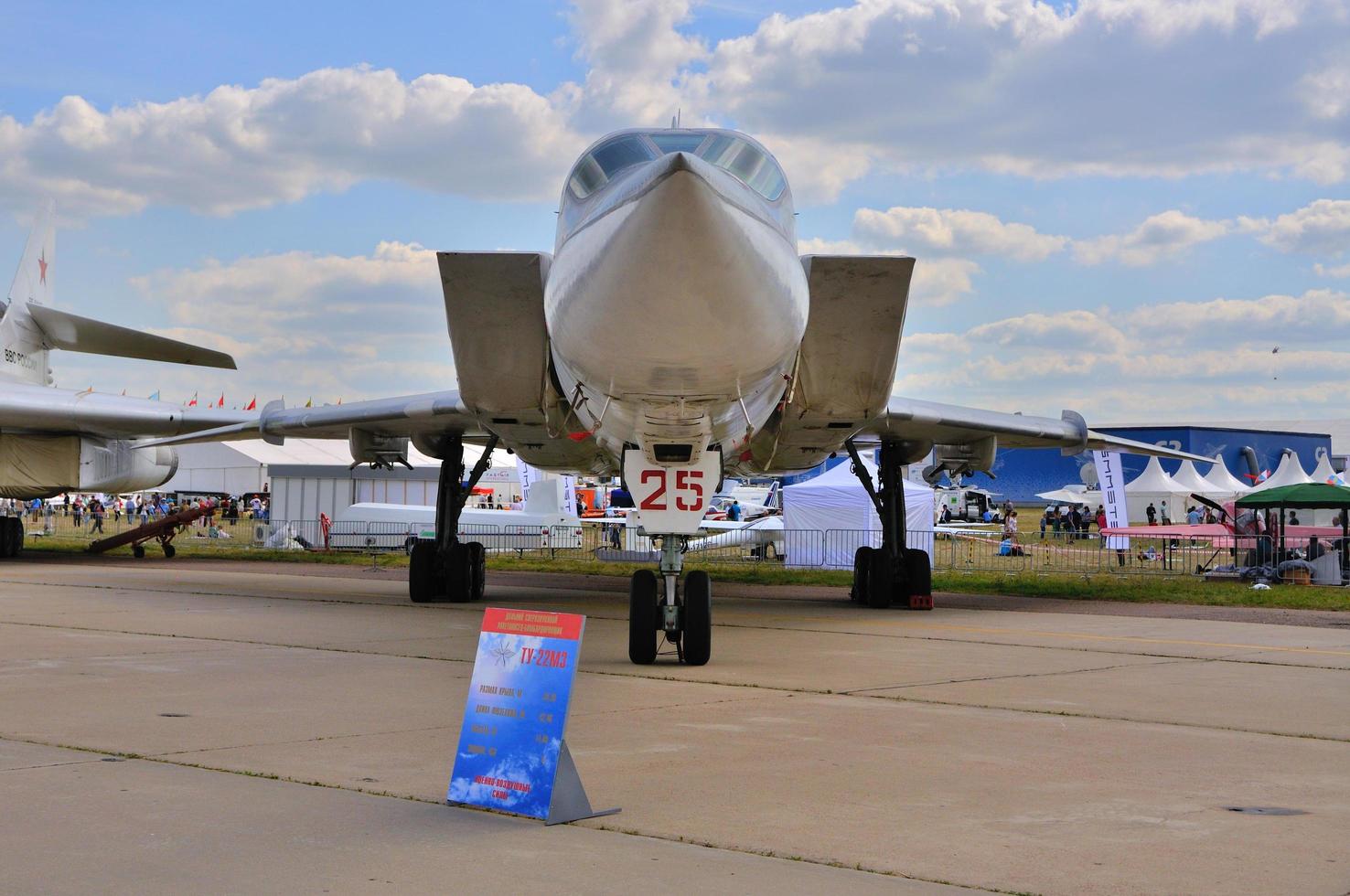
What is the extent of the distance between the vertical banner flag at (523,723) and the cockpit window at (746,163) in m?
4.00

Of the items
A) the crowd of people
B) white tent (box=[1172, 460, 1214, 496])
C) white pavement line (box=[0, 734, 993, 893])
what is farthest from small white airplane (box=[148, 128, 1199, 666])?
white tent (box=[1172, 460, 1214, 496])

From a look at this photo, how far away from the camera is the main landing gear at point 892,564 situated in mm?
14070

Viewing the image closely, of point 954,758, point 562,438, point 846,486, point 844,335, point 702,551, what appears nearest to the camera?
point 954,758

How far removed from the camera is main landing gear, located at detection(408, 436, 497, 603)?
45.1 feet

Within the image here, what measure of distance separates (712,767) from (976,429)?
9603 mm

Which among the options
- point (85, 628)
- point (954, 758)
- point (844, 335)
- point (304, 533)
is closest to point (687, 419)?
point (844, 335)

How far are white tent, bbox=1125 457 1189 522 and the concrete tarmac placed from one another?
102 feet

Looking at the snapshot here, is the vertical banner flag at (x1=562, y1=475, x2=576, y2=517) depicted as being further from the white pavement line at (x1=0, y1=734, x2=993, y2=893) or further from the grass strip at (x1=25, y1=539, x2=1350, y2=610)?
the white pavement line at (x1=0, y1=734, x2=993, y2=893)

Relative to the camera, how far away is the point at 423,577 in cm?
1373

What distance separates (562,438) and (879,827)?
298 inches

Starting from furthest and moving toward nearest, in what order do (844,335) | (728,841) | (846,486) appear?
1. (846,486)
2. (844,335)
3. (728,841)

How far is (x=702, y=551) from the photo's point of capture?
92.0 feet

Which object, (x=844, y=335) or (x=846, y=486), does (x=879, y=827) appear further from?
(x=846, y=486)

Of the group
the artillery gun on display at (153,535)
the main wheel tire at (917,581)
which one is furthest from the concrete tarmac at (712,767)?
the artillery gun on display at (153,535)
